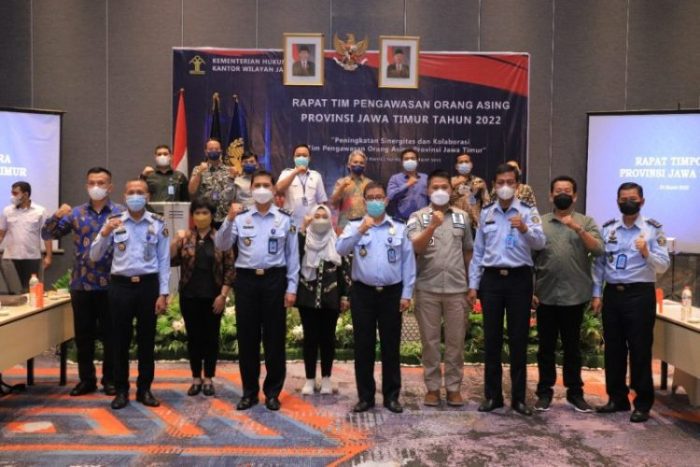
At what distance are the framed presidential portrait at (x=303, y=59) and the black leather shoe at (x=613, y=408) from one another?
17.3 feet

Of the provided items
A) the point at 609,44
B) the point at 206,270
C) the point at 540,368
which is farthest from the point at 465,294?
the point at 609,44

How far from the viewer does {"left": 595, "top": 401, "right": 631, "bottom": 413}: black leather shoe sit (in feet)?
14.0

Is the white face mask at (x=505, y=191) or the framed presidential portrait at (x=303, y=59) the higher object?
the framed presidential portrait at (x=303, y=59)

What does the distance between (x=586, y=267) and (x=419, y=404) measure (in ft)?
4.86

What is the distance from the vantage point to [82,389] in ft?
15.0

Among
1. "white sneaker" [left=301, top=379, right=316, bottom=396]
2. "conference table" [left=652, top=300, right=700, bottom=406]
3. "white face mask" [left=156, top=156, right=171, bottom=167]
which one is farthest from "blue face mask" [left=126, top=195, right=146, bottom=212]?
"conference table" [left=652, top=300, right=700, bottom=406]

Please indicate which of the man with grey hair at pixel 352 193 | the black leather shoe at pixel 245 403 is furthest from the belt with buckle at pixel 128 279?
the man with grey hair at pixel 352 193

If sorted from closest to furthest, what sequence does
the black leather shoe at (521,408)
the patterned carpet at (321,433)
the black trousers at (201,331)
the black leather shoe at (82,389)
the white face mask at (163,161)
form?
1. the patterned carpet at (321,433)
2. the black leather shoe at (521,408)
3. the black trousers at (201,331)
4. the black leather shoe at (82,389)
5. the white face mask at (163,161)

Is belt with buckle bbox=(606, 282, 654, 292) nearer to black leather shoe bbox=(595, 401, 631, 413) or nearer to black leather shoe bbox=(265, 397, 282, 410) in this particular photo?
black leather shoe bbox=(595, 401, 631, 413)

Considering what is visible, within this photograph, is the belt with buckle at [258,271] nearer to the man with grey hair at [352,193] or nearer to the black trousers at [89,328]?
the black trousers at [89,328]

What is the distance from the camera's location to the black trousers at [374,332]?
421 cm

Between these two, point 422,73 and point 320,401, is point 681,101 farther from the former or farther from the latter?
point 320,401

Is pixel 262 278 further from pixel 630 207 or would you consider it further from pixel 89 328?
pixel 630 207

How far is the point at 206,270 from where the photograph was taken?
4387 mm
